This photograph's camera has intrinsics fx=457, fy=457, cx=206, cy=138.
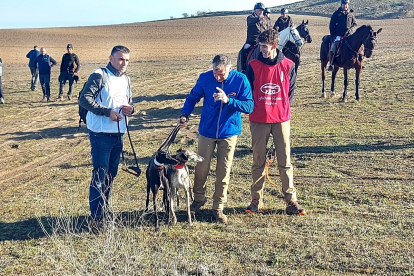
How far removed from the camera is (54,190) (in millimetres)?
7535

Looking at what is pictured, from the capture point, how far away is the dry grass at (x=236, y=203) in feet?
16.0

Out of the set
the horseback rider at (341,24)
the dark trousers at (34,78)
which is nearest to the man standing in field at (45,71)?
the dark trousers at (34,78)

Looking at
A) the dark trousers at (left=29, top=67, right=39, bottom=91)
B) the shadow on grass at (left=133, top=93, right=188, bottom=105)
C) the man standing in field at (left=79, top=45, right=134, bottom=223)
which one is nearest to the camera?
the man standing in field at (left=79, top=45, right=134, bottom=223)

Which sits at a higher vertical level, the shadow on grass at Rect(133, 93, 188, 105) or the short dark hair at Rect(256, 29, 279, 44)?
the short dark hair at Rect(256, 29, 279, 44)

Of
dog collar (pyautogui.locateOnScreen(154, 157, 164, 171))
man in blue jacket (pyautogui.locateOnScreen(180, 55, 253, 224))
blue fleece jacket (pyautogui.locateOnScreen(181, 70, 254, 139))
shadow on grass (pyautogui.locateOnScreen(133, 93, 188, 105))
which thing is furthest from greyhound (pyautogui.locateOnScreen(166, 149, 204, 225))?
shadow on grass (pyautogui.locateOnScreen(133, 93, 188, 105))

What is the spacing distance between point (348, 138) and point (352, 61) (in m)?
4.82

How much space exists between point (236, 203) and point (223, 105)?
174 cm

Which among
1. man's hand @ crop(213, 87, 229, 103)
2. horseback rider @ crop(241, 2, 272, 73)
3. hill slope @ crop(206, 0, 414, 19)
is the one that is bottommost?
man's hand @ crop(213, 87, 229, 103)

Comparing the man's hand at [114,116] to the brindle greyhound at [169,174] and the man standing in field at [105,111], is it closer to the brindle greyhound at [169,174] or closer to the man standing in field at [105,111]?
the man standing in field at [105,111]

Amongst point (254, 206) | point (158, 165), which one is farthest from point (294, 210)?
point (158, 165)

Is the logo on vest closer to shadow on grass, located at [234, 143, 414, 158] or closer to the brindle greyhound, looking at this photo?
the brindle greyhound

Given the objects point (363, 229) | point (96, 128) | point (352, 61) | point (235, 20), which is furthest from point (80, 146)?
point (235, 20)

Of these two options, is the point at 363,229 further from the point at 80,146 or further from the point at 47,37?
the point at 47,37

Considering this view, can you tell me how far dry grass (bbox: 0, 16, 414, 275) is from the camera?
488 centimetres
